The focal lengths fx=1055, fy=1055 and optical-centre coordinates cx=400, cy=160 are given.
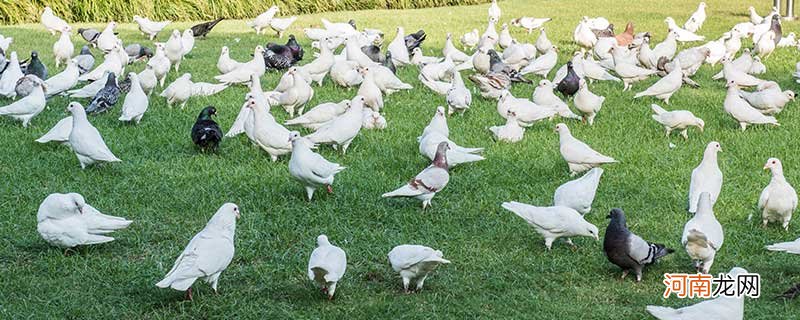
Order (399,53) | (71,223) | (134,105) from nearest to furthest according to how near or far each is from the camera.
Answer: (71,223)
(134,105)
(399,53)

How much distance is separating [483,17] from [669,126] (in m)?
13.3

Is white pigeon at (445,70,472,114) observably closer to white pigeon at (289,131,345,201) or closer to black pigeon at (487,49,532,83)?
black pigeon at (487,49,532,83)

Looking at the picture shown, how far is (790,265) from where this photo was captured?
6.47 m

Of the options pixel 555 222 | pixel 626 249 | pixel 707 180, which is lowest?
pixel 707 180

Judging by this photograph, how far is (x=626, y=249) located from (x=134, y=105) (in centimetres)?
571

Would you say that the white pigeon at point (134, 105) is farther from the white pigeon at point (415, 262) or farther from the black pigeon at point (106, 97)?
the white pigeon at point (415, 262)

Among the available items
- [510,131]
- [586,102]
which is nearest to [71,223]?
[510,131]

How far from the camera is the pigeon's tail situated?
5.31 metres

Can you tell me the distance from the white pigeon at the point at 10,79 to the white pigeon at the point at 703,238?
7640mm

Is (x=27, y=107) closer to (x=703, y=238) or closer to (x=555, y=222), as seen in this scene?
(x=555, y=222)

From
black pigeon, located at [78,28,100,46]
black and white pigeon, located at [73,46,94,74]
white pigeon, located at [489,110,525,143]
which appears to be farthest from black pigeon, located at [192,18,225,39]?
white pigeon, located at [489,110,525,143]

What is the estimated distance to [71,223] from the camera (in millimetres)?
6555

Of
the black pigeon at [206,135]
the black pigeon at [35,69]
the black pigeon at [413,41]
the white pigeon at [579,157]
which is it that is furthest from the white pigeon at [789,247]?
the black pigeon at [413,41]

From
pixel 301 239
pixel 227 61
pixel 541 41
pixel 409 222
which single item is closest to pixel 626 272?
pixel 409 222
